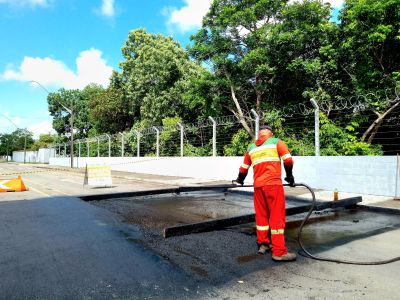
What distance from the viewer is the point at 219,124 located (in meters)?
17.4

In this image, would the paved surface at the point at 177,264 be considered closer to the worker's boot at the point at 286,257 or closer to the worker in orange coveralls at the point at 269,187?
the worker's boot at the point at 286,257

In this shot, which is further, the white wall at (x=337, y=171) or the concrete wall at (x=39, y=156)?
the concrete wall at (x=39, y=156)

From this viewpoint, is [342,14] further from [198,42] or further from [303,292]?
[303,292]

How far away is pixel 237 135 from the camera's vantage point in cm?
1697

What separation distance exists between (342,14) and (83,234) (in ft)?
54.9

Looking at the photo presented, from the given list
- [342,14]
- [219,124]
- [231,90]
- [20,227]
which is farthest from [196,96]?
[20,227]

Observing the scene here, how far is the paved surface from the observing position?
11.9 feet

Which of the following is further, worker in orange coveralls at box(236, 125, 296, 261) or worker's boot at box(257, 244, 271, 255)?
worker's boot at box(257, 244, 271, 255)

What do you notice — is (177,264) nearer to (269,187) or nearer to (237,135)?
(269,187)

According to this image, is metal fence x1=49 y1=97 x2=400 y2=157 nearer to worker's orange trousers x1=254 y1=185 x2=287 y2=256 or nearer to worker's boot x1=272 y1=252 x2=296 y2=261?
worker's orange trousers x1=254 y1=185 x2=287 y2=256

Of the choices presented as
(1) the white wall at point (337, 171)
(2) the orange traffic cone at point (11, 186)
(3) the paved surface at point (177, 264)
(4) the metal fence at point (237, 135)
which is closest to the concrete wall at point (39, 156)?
(4) the metal fence at point (237, 135)

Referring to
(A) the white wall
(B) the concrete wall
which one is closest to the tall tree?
(A) the white wall

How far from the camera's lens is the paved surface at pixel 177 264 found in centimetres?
362

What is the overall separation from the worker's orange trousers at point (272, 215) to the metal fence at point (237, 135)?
821 centimetres
